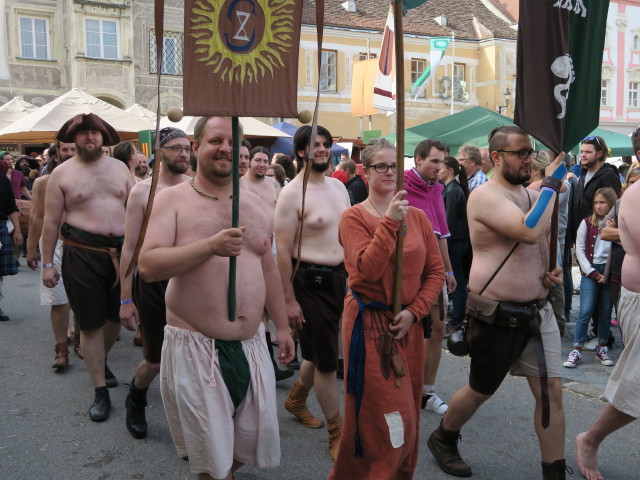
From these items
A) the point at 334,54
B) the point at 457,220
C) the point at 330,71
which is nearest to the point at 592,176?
the point at 457,220

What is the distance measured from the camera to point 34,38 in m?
27.2

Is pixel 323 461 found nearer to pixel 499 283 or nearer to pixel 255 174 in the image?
pixel 499 283

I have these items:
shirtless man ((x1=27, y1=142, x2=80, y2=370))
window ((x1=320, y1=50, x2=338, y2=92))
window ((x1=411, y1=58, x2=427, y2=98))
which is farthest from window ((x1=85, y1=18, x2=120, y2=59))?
shirtless man ((x1=27, y1=142, x2=80, y2=370))

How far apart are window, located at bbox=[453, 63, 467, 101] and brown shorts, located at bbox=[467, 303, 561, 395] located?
106 feet

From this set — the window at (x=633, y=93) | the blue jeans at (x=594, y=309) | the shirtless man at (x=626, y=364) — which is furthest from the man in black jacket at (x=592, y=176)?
the window at (x=633, y=93)

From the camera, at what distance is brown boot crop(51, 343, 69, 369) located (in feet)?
20.1

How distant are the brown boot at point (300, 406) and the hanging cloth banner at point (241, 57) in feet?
7.84

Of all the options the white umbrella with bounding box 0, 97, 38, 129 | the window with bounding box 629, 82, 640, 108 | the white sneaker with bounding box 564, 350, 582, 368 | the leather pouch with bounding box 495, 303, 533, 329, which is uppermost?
the window with bounding box 629, 82, 640, 108

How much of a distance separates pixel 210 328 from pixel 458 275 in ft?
16.7

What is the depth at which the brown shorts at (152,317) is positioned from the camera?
14.8 feet

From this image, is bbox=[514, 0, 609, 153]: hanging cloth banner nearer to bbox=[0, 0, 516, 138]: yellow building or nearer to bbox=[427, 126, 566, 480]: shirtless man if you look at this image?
bbox=[427, 126, 566, 480]: shirtless man

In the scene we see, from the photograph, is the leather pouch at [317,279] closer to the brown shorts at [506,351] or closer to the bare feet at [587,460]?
the brown shorts at [506,351]

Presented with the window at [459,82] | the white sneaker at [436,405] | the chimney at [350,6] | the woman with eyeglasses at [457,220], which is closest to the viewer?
the white sneaker at [436,405]

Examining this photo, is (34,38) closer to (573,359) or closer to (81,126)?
(81,126)
